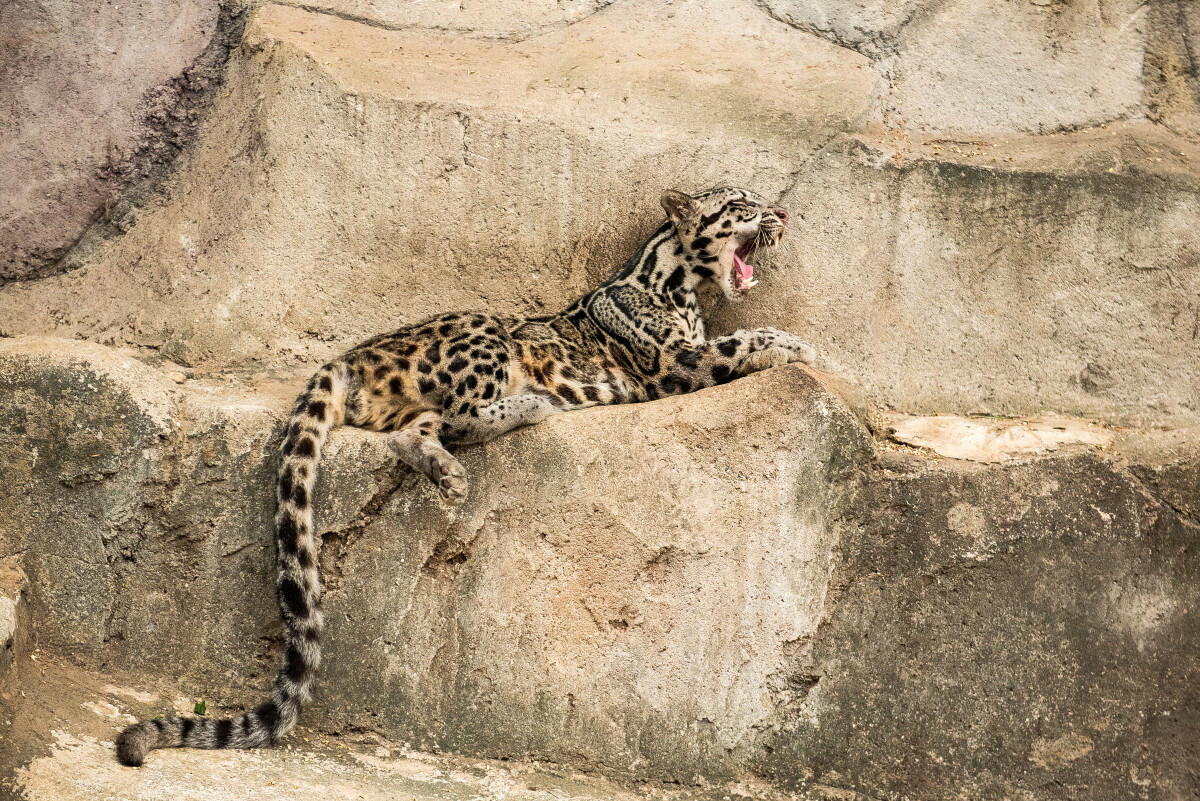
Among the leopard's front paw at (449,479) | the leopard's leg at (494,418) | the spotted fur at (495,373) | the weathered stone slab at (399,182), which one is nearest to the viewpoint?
the spotted fur at (495,373)

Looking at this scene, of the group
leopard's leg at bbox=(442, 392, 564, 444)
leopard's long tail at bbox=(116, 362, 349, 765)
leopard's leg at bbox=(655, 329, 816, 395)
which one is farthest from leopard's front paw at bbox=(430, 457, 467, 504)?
leopard's leg at bbox=(655, 329, 816, 395)

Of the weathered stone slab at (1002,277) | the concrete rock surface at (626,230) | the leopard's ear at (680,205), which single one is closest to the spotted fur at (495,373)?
the leopard's ear at (680,205)

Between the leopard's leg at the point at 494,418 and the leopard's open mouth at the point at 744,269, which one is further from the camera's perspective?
the leopard's open mouth at the point at 744,269

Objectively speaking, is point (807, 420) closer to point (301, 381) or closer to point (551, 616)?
point (551, 616)

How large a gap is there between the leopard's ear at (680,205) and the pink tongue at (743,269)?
446mm

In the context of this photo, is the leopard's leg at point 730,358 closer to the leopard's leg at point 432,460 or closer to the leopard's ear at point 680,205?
the leopard's ear at point 680,205

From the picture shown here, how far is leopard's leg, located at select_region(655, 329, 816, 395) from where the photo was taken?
9414mm

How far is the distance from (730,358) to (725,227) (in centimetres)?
100

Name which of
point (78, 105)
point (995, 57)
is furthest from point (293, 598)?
point (995, 57)

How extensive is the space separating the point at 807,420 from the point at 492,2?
4504 mm

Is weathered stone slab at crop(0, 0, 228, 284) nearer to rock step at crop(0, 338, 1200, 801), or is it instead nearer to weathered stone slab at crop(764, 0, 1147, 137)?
rock step at crop(0, 338, 1200, 801)

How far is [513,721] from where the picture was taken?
8297mm

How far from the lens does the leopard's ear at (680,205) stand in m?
9.91

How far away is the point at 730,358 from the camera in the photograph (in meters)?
9.55
